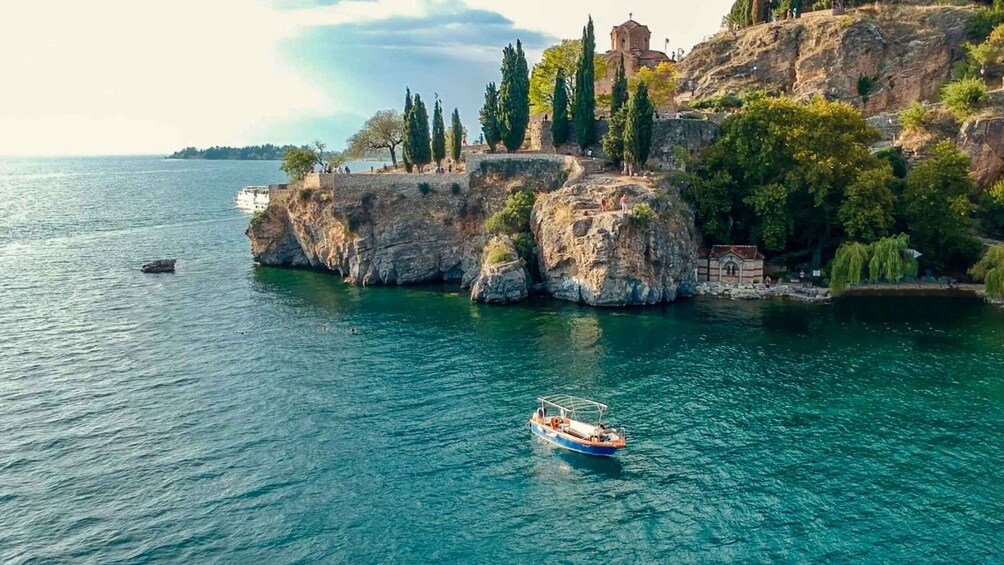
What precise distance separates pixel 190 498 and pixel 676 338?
4170 centimetres

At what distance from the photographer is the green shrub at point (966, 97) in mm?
88812

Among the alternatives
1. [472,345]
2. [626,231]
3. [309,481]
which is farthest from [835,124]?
[309,481]

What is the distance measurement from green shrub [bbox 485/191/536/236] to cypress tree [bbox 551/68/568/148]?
46.3 ft

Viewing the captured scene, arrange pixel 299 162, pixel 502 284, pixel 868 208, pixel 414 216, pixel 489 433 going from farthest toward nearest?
pixel 299 162 < pixel 414 216 < pixel 868 208 < pixel 502 284 < pixel 489 433

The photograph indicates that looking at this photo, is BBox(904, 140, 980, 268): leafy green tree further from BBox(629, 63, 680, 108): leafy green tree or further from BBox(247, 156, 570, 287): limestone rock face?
BBox(247, 156, 570, 287): limestone rock face

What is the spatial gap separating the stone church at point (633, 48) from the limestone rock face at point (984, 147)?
171ft

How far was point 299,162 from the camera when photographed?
105 metres

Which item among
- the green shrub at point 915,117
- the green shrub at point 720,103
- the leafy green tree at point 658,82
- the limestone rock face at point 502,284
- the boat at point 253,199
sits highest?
the leafy green tree at point 658,82

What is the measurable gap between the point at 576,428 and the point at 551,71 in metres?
80.9

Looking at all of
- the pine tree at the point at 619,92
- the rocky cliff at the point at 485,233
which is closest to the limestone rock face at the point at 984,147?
the rocky cliff at the point at 485,233

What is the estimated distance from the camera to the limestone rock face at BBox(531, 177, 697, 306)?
237 ft

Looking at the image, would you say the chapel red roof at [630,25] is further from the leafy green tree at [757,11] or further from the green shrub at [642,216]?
the green shrub at [642,216]

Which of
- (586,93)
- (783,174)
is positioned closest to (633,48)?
(586,93)

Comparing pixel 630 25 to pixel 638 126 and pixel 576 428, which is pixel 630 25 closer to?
pixel 638 126
